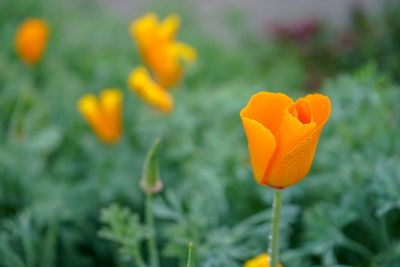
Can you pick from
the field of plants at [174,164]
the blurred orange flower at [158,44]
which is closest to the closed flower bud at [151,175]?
the field of plants at [174,164]

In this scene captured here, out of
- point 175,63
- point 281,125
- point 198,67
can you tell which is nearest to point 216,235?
point 281,125

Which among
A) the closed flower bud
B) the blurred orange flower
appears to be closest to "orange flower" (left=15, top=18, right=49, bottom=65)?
the blurred orange flower

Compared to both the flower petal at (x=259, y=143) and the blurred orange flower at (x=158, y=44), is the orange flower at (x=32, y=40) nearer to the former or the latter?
the blurred orange flower at (x=158, y=44)

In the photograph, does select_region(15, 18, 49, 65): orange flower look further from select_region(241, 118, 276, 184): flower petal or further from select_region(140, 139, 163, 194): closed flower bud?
select_region(241, 118, 276, 184): flower petal

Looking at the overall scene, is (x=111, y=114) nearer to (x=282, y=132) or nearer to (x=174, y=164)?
(x=174, y=164)

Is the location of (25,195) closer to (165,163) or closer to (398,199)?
(165,163)

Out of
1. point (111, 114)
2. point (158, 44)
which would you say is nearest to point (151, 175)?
point (111, 114)

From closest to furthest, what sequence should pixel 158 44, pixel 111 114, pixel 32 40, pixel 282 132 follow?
pixel 282 132, pixel 111 114, pixel 158 44, pixel 32 40
